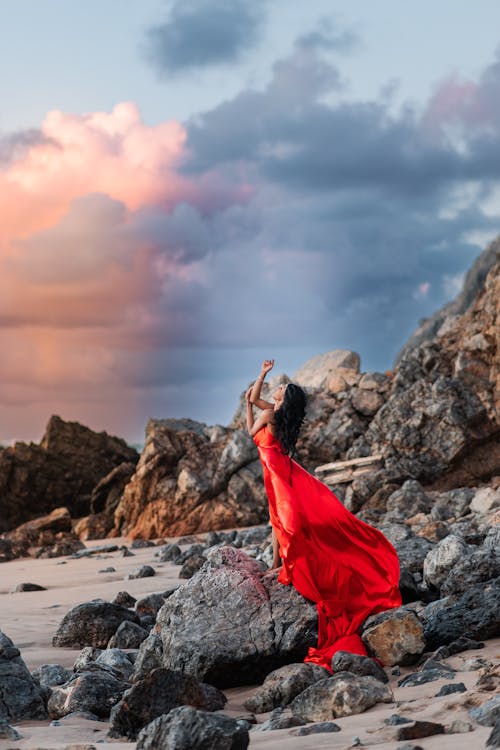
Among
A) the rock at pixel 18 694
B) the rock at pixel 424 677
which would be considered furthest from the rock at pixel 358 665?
the rock at pixel 18 694

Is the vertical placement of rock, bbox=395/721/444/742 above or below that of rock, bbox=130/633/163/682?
below

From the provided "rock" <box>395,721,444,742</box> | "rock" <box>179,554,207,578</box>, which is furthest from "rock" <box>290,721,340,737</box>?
"rock" <box>179,554,207,578</box>

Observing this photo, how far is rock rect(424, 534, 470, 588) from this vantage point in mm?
8266

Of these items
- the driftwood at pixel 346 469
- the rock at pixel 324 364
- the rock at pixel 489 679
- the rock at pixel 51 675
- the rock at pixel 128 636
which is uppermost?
the rock at pixel 324 364

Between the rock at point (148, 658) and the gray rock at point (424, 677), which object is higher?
the rock at point (148, 658)

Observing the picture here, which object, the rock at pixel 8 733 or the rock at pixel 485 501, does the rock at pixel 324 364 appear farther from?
the rock at pixel 8 733

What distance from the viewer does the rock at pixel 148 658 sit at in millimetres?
6772

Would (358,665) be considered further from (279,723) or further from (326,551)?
(326,551)

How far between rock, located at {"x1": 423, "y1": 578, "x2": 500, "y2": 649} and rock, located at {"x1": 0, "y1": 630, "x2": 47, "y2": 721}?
2.97 meters

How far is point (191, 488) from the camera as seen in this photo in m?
20.7

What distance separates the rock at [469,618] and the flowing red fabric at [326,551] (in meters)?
0.66

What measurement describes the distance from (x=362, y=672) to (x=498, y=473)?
48.0 feet

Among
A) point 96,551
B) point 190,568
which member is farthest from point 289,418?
point 96,551

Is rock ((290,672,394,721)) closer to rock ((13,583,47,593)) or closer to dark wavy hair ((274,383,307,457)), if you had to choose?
dark wavy hair ((274,383,307,457))
